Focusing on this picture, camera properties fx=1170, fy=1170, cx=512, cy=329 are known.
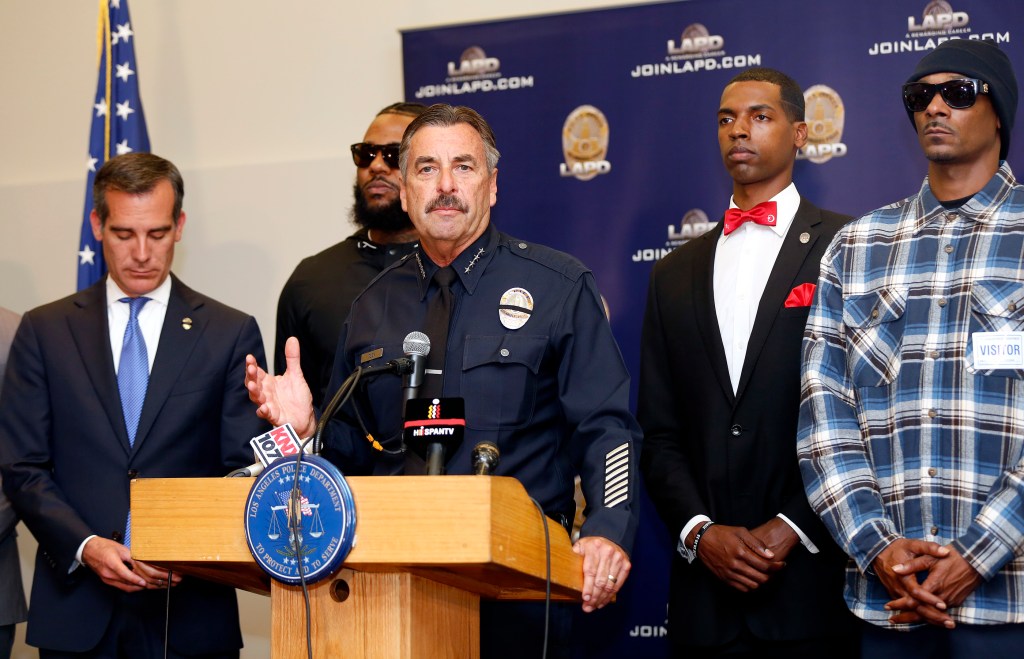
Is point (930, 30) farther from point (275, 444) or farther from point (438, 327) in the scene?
point (275, 444)

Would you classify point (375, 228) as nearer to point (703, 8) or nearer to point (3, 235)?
point (703, 8)

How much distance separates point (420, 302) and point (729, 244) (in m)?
1.24

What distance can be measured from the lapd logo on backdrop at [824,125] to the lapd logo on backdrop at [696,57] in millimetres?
271

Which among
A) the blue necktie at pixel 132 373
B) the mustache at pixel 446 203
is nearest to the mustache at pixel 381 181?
the blue necktie at pixel 132 373

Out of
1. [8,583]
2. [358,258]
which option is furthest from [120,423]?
[358,258]

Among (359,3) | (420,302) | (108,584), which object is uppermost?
(359,3)

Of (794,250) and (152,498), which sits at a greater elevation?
(794,250)

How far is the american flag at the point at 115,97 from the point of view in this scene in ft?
17.5

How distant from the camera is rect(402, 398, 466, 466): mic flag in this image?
2211 mm

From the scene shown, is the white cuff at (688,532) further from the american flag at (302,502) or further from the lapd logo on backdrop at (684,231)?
the american flag at (302,502)

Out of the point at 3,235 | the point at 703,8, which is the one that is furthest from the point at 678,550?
the point at 3,235

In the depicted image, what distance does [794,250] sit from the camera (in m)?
3.60

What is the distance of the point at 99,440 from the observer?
361 centimetres

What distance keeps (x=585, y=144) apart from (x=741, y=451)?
71.0 inches
